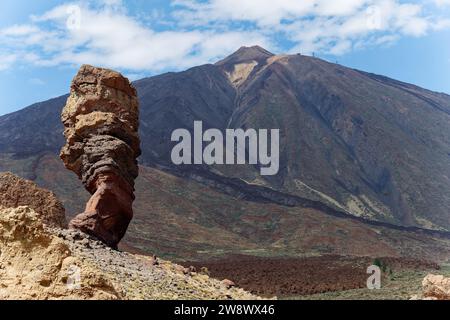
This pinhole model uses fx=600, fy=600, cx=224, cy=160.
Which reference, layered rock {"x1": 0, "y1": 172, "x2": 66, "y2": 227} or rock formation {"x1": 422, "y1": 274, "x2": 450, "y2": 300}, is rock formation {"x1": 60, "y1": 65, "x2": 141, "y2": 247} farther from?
rock formation {"x1": 422, "y1": 274, "x2": 450, "y2": 300}

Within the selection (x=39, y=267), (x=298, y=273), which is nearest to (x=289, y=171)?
(x=298, y=273)

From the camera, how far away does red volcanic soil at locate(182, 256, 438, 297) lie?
36438 millimetres

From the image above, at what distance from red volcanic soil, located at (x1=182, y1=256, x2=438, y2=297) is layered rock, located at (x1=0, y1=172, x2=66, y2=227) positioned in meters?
16.5

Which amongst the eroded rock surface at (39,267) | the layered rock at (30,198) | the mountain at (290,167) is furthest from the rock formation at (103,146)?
the mountain at (290,167)

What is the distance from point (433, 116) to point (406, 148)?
98.9 ft

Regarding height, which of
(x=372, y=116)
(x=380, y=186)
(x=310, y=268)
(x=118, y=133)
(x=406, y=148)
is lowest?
(x=310, y=268)

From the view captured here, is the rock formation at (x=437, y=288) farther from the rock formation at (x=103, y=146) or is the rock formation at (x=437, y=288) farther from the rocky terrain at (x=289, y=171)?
the rocky terrain at (x=289, y=171)

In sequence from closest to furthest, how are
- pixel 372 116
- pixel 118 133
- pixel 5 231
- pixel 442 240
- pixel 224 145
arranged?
pixel 5 231
pixel 118 133
pixel 442 240
pixel 224 145
pixel 372 116

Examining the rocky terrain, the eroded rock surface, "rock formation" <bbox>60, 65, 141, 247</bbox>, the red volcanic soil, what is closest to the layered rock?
"rock formation" <bbox>60, 65, 141, 247</bbox>

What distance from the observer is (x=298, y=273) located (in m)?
44.0

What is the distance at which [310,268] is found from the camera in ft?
156

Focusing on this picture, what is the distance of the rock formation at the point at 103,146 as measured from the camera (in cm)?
1980

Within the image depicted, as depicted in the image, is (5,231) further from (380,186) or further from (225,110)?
(225,110)
